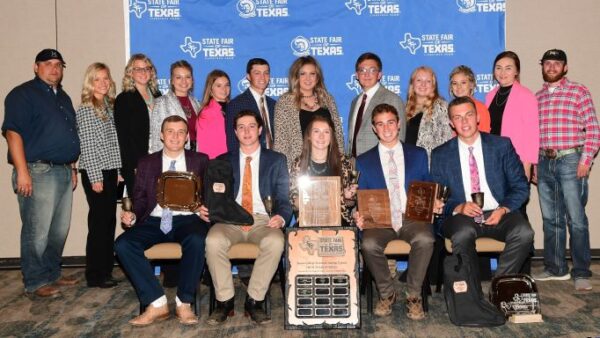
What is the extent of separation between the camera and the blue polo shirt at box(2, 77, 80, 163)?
5.38 meters

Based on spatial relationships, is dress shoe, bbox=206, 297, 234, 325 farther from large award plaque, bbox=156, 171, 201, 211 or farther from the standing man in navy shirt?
the standing man in navy shirt

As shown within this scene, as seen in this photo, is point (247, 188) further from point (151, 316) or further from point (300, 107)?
point (151, 316)

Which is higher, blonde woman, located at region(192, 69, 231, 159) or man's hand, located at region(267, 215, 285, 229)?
blonde woman, located at region(192, 69, 231, 159)

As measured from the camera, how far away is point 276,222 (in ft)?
15.5

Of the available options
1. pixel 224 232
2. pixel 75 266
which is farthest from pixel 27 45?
pixel 224 232

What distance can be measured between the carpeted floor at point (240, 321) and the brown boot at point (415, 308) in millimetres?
60

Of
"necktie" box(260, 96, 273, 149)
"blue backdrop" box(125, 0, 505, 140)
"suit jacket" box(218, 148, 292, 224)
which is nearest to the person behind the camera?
"suit jacket" box(218, 148, 292, 224)

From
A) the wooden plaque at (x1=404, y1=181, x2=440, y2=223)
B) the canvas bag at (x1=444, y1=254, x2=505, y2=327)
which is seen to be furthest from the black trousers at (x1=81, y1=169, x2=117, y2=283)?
the canvas bag at (x1=444, y1=254, x2=505, y2=327)

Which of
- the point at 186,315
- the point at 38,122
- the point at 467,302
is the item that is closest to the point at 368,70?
the point at 467,302

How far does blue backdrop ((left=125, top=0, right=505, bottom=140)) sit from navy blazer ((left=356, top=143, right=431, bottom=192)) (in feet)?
5.59

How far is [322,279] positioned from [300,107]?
5.72 ft

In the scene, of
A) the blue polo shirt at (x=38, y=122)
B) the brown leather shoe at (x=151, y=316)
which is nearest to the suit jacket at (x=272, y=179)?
the brown leather shoe at (x=151, y=316)

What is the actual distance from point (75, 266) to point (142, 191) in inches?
91.3

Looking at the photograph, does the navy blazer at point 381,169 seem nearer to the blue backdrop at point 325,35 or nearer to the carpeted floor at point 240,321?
the carpeted floor at point 240,321
